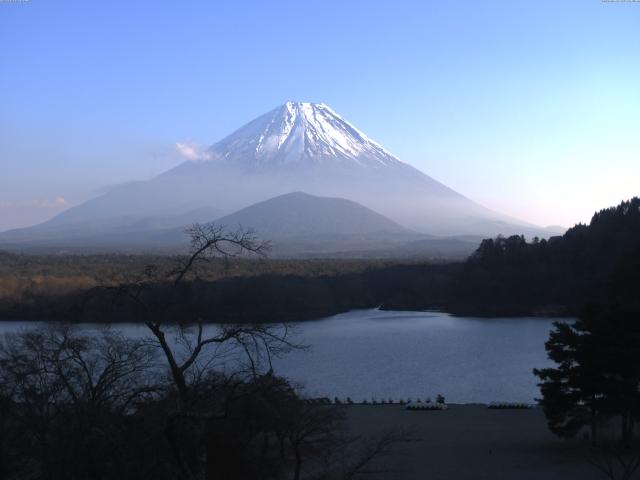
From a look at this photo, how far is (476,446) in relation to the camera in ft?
29.4

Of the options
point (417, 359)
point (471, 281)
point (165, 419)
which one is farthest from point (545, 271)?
point (165, 419)

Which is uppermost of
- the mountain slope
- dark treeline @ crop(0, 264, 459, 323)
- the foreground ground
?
the mountain slope

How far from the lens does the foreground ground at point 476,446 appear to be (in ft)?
24.8

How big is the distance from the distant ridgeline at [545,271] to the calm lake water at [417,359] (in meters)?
3.30

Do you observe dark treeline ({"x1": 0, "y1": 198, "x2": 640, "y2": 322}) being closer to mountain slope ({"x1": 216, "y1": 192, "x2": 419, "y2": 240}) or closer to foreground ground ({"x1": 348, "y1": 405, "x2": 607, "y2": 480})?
foreground ground ({"x1": 348, "y1": 405, "x2": 607, "y2": 480})

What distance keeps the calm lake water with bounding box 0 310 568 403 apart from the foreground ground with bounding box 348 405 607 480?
4.83ft

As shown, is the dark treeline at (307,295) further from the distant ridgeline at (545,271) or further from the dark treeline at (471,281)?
the distant ridgeline at (545,271)

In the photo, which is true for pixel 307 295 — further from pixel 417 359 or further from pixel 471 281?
pixel 417 359

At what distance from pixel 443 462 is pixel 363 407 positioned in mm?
3480

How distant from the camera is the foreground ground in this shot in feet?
24.8

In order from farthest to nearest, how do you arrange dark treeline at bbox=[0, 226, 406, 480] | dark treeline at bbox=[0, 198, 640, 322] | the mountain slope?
the mountain slope, dark treeline at bbox=[0, 198, 640, 322], dark treeline at bbox=[0, 226, 406, 480]

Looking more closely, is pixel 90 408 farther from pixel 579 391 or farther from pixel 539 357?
pixel 539 357

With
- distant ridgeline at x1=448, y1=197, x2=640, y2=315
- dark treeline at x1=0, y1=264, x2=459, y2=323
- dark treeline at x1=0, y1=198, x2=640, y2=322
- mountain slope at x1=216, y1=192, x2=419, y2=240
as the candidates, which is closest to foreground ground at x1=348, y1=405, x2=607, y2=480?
dark treeline at x1=0, y1=264, x2=459, y2=323

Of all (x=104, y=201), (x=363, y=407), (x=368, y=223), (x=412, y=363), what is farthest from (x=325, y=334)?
(x=104, y=201)
